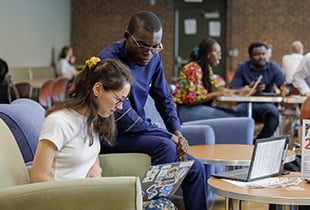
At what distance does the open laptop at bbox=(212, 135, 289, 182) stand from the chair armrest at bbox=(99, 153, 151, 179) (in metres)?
0.41

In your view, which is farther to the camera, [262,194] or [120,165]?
[120,165]

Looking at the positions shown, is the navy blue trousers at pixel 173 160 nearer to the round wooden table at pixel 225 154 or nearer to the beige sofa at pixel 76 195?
the round wooden table at pixel 225 154

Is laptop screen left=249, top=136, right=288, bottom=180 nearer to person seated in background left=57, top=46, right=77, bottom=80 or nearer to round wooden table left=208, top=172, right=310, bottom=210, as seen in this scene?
round wooden table left=208, top=172, right=310, bottom=210

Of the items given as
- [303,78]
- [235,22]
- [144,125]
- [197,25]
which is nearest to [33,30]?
[197,25]

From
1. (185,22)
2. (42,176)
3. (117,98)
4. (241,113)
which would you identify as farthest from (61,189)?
(185,22)

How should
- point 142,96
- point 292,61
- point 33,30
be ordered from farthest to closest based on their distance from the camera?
point 33,30
point 292,61
point 142,96

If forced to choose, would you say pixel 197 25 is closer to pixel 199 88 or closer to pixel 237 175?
pixel 199 88

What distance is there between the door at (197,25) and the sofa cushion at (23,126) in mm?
9138

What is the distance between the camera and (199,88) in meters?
5.22

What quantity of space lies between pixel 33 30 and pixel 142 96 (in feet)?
26.3

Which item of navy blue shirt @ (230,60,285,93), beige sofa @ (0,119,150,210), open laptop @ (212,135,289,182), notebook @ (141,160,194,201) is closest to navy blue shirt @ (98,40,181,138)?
notebook @ (141,160,194,201)

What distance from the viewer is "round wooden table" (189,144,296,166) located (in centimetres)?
341

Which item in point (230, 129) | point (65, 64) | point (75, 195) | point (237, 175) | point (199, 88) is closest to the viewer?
point (75, 195)

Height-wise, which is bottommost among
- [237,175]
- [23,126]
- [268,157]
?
[237,175]
